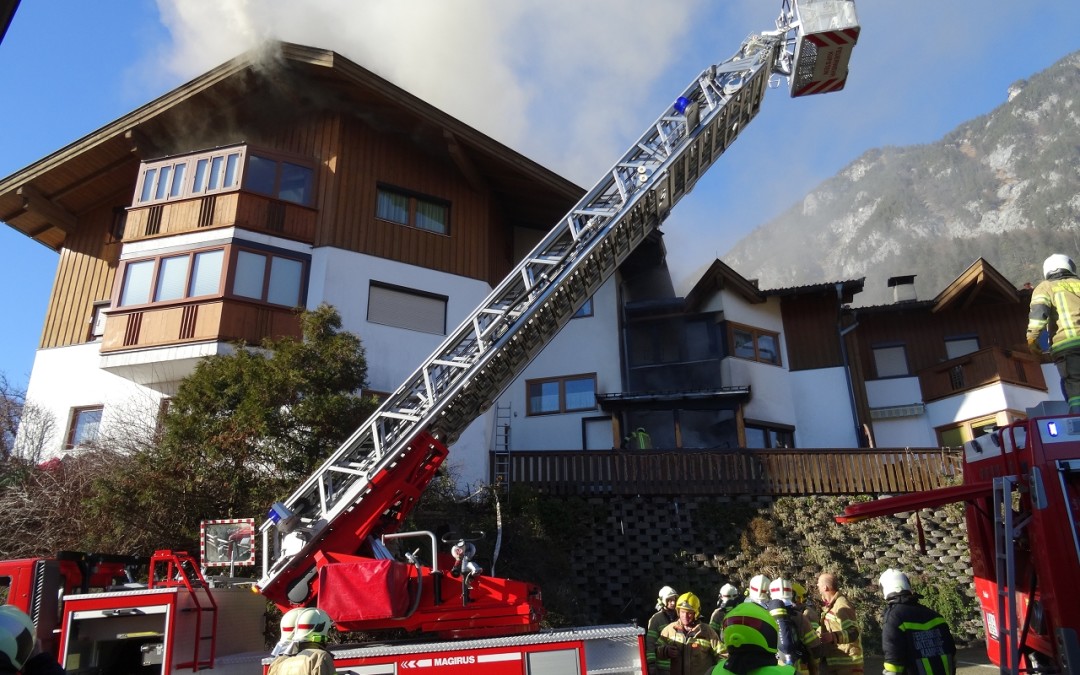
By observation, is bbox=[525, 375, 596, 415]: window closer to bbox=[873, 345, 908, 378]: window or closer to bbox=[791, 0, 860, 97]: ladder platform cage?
bbox=[873, 345, 908, 378]: window

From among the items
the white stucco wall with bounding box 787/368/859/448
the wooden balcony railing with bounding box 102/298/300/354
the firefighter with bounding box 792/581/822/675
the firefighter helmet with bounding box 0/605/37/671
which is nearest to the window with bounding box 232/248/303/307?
the wooden balcony railing with bounding box 102/298/300/354

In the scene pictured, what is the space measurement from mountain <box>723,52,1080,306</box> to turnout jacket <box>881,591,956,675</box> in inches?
4122

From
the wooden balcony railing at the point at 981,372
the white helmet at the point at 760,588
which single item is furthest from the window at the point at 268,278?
the wooden balcony railing at the point at 981,372

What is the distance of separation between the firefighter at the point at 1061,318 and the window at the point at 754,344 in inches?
592

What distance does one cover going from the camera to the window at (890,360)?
24.5 m

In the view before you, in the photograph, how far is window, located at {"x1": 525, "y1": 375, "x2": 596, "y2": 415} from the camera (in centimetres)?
2181

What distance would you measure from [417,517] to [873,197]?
558 ft

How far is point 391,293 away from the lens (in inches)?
682

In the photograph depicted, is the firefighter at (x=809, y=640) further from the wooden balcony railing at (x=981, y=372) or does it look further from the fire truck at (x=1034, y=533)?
the wooden balcony railing at (x=981, y=372)

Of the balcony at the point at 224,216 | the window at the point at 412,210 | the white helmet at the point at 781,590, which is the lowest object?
the white helmet at the point at 781,590

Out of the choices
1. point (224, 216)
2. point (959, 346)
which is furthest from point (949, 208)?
point (224, 216)

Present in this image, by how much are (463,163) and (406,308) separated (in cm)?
410

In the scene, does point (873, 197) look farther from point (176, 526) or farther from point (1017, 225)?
point (176, 526)

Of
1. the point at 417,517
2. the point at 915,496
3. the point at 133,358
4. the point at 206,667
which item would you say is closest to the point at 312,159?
the point at 133,358
